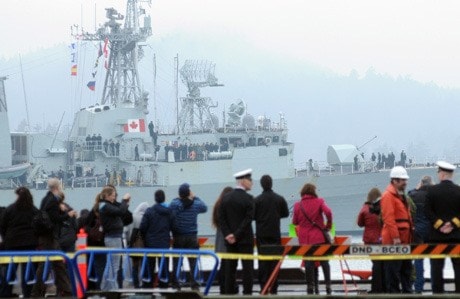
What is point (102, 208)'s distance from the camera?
1328 centimetres

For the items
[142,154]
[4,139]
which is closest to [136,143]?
[142,154]

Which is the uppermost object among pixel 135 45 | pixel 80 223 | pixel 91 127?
pixel 135 45

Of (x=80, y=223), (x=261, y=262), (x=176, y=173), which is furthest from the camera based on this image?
(x=176, y=173)

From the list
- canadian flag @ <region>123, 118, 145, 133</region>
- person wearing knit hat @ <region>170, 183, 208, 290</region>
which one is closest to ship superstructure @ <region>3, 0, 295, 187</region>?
canadian flag @ <region>123, 118, 145, 133</region>

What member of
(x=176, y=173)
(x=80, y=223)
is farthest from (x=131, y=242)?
(x=176, y=173)

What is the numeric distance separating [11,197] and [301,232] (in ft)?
173

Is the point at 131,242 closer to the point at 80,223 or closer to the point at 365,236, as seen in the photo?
the point at 80,223

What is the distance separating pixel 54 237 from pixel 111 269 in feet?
3.48

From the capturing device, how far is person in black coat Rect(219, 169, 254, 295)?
41.5 feet

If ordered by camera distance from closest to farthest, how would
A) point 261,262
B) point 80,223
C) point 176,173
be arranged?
point 261,262
point 80,223
point 176,173

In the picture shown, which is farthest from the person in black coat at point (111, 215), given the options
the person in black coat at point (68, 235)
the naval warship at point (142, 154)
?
the naval warship at point (142, 154)

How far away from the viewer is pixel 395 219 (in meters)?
12.1

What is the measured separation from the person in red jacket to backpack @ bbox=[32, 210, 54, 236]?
3399 millimetres

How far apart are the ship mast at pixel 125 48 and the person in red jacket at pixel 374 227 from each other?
5076 centimetres
